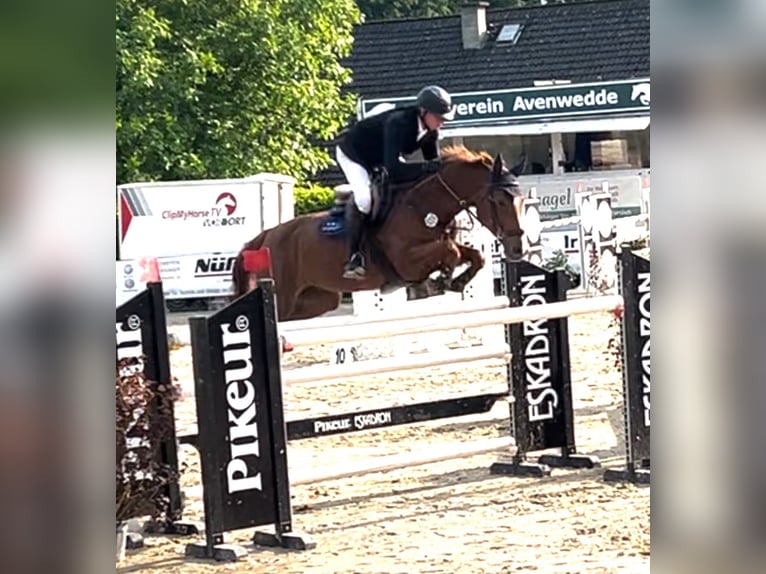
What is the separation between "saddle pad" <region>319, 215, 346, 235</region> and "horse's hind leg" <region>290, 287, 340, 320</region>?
47 centimetres

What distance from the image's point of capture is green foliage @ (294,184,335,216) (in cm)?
1423

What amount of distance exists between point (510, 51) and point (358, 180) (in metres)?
10.5

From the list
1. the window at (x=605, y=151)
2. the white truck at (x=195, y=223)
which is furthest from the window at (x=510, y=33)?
the white truck at (x=195, y=223)

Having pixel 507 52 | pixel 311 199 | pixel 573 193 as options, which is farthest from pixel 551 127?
pixel 507 52

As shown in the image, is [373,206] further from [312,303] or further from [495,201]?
[312,303]

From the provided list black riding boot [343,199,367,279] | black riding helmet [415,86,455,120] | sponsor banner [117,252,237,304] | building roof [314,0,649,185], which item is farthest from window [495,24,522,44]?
black riding helmet [415,86,455,120]

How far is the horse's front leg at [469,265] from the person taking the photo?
743 cm

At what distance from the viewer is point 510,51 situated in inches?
682

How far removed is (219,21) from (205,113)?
34.5 inches

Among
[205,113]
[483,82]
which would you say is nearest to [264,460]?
[205,113]

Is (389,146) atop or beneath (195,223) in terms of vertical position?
beneath

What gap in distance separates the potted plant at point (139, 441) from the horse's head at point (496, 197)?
125 inches

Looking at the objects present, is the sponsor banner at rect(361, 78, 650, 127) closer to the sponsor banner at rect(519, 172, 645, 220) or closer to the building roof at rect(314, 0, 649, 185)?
the sponsor banner at rect(519, 172, 645, 220)
